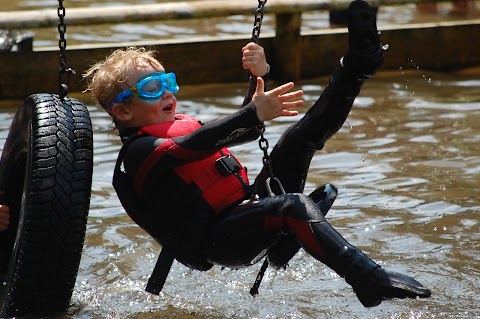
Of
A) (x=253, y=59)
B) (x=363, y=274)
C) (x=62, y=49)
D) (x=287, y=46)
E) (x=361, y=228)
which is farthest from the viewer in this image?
(x=287, y=46)

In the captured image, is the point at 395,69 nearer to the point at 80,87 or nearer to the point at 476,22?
the point at 476,22

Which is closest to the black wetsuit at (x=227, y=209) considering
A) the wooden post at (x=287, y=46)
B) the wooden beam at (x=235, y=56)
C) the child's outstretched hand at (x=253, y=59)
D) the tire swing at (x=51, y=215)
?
the child's outstretched hand at (x=253, y=59)

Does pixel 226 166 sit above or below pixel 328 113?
below

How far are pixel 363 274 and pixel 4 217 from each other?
6.34 ft

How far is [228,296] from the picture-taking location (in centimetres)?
473

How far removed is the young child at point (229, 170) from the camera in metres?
3.81

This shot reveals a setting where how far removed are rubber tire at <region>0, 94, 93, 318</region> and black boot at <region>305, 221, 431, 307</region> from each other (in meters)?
1.05

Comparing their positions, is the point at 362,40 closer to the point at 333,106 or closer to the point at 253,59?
the point at 333,106

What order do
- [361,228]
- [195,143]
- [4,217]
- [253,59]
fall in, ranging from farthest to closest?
1. [361,228]
2. [4,217]
3. [253,59]
4. [195,143]

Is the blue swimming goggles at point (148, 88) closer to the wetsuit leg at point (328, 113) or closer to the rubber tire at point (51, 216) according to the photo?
the rubber tire at point (51, 216)

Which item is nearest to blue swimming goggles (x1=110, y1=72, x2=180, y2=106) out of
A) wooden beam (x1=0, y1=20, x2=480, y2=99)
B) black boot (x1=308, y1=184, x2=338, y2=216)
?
black boot (x1=308, y1=184, x2=338, y2=216)

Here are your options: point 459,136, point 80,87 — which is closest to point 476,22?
point 459,136

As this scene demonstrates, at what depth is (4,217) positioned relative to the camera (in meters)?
4.82

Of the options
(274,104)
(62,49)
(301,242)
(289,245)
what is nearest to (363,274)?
(301,242)
